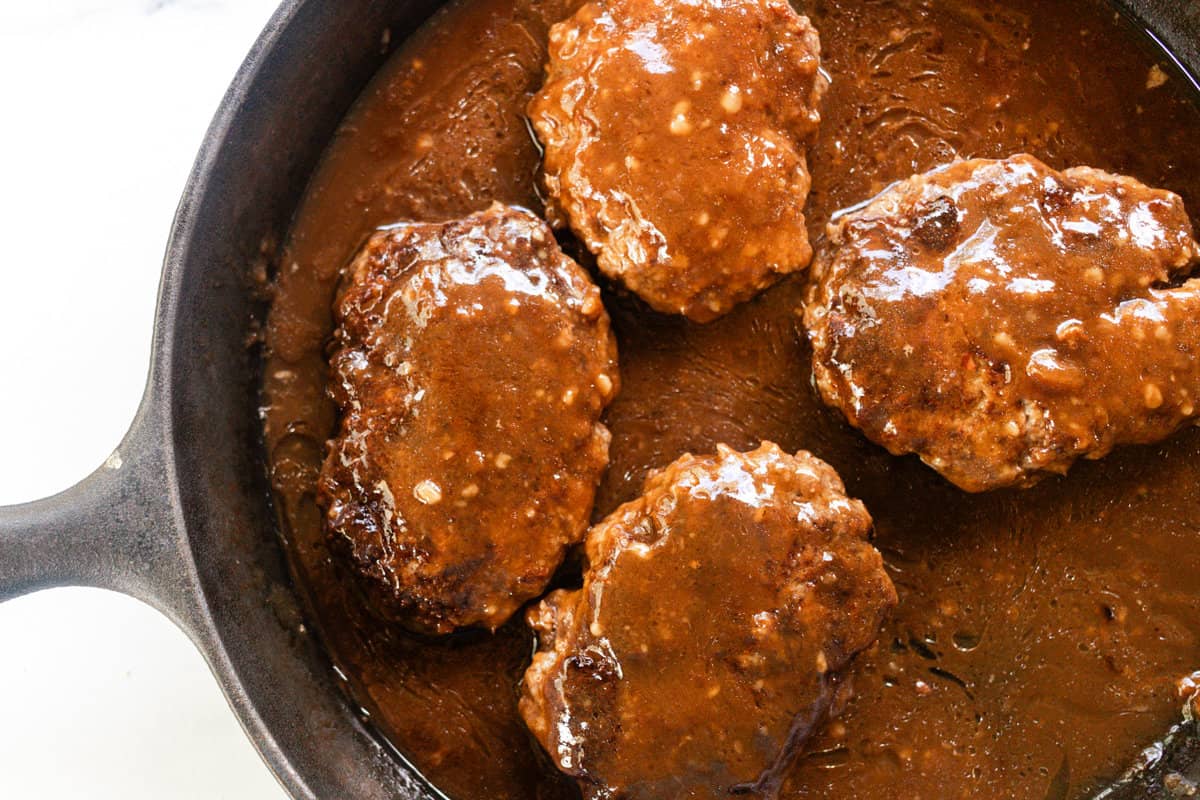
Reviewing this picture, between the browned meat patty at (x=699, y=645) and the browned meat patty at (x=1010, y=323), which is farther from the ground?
the browned meat patty at (x=1010, y=323)

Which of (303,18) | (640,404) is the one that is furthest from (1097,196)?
(303,18)

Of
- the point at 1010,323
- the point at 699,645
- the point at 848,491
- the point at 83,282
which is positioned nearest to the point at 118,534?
the point at 83,282

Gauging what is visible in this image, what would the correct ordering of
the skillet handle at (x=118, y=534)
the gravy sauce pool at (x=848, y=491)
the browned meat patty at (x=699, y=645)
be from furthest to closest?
the gravy sauce pool at (x=848, y=491) < the browned meat patty at (x=699, y=645) < the skillet handle at (x=118, y=534)

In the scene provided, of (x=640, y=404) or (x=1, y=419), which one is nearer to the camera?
(x=640, y=404)

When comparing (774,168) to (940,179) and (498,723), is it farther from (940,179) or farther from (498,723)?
(498,723)

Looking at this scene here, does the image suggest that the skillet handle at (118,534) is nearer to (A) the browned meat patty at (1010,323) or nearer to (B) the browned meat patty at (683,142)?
(B) the browned meat patty at (683,142)

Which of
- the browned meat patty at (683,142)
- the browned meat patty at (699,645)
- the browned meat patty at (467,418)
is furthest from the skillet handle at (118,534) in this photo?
the browned meat patty at (683,142)
